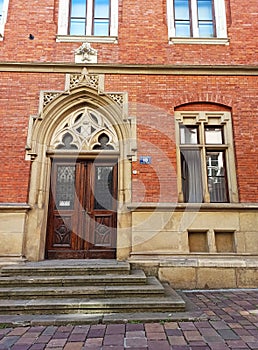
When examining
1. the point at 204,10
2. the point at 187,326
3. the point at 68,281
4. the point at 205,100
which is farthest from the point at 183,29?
the point at 187,326

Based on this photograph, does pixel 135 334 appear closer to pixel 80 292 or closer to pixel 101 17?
pixel 80 292

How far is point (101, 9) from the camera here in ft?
25.5

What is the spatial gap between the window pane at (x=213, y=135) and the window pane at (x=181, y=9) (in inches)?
138

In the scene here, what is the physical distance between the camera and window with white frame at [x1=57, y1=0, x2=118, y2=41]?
7.44m

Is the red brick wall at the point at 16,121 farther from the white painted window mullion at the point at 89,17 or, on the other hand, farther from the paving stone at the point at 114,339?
the paving stone at the point at 114,339

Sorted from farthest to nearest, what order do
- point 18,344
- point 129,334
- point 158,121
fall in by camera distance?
1. point 158,121
2. point 129,334
3. point 18,344

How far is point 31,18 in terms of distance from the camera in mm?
7395

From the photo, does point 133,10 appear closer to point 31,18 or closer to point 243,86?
point 31,18

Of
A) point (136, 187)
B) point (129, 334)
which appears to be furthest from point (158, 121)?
point (129, 334)

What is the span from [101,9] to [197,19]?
9.30 feet

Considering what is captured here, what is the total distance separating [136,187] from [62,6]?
5747mm

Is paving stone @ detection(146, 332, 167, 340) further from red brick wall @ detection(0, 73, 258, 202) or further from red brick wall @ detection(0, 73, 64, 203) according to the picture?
red brick wall @ detection(0, 73, 64, 203)

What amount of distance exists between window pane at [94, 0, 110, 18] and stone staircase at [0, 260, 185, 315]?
22.7 ft

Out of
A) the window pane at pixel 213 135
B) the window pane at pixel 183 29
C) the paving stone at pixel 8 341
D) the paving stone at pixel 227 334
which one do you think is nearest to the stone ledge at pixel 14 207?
the paving stone at pixel 8 341
